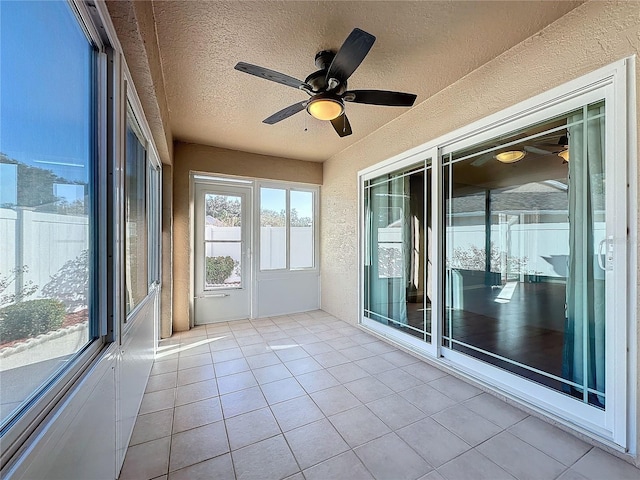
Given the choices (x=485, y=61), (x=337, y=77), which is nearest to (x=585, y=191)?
(x=485, y=61)

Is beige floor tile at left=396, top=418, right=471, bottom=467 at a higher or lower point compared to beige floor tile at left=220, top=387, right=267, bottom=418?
higher

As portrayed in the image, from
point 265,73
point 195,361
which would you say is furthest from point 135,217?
point 195,361

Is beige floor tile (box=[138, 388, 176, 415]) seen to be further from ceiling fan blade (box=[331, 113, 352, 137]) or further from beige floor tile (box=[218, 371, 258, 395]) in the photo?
ceiling fan blade (box=[331, 113, 352, 137])

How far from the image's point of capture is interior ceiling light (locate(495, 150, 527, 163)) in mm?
2129

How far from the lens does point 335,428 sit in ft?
5.89

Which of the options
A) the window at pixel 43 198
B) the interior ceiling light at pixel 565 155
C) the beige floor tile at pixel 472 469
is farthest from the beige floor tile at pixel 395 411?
the interior ceiling light at pixel 565 155

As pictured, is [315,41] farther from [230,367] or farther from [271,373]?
[230,367]

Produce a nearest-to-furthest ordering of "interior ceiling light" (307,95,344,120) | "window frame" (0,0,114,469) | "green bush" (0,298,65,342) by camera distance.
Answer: "green bush" (0,298,65,342) → "window frame" (0,0,114,469) → "interior ceiling light" (307,95,344,120)

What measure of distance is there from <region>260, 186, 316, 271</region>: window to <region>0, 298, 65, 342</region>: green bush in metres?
3.51

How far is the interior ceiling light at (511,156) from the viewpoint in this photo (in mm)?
2129

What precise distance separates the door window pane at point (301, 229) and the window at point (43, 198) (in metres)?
3.48

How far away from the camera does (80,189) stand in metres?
1.16

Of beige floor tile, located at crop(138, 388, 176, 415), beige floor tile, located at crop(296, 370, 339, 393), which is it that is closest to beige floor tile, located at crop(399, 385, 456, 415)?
beige floor tile, located at crop(296, 370, 339, 393)

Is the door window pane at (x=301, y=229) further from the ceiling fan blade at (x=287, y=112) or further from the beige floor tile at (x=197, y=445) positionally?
the beige floor tile at (x=197, y=445)
